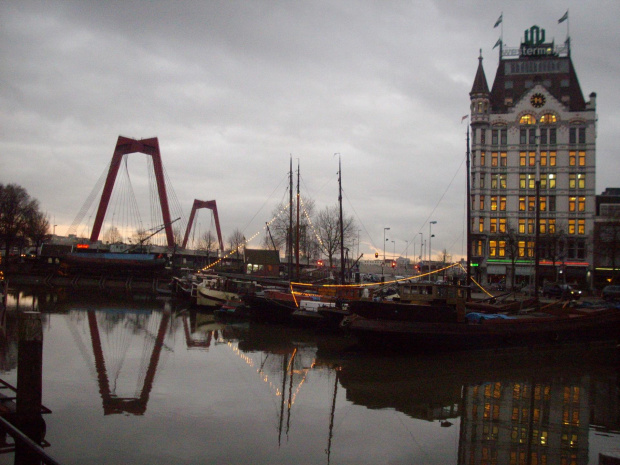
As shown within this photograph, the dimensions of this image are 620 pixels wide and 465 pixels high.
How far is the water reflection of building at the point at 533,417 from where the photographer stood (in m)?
→ 11.7

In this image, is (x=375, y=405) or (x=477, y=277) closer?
(x=375, y=405)

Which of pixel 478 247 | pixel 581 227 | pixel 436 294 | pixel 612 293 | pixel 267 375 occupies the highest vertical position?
pixel 581 227

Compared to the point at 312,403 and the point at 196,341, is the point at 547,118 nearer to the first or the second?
the point at 196,341

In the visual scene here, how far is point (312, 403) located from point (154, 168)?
76.0 m

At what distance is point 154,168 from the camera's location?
281ft

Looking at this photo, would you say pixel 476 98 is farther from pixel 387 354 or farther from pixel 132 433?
pixel 132 433

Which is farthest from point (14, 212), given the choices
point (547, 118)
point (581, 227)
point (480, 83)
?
point (581, 227)

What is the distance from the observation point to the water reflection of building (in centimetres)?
1170

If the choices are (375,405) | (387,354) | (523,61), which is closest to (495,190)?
(523,61)

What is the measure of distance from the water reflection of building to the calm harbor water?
2.2 inches

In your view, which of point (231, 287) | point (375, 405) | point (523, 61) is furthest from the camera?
point (523, 61)

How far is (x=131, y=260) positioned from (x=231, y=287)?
101 feet

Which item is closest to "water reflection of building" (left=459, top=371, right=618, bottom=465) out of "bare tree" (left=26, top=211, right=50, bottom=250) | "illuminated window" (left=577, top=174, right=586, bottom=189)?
"illuminated window" (left=577, top=174, right=586, bottom=189)

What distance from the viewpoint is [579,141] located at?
63000 mm
